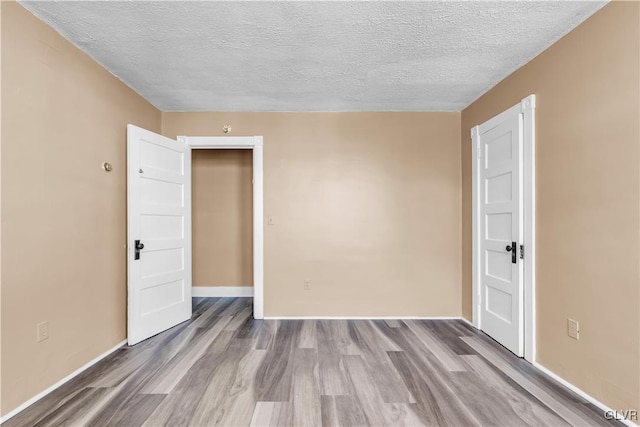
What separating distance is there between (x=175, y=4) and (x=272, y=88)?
3.80 feet

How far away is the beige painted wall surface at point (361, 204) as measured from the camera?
3.40 meters

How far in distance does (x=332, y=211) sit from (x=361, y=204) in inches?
14.1

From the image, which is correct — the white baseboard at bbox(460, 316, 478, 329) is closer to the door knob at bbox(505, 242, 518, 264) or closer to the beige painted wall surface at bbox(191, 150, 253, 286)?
the door knob at bbox(505, 242, 518, 264)

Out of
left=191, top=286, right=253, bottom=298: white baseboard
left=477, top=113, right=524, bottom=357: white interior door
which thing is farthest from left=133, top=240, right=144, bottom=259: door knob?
left=477, top=113, right=524, bottom=357: white interior door

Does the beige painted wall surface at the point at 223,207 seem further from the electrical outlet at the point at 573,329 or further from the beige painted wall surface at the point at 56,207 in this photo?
the electrical outlet at the point at 573,329

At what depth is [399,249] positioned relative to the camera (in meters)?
3.42

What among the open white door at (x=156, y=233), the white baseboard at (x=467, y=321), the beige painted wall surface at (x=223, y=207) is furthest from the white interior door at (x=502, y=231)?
the open white door at (x=156, y=233)

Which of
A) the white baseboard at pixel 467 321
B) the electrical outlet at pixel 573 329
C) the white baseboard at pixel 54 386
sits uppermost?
the electrical outlet at pixel 573 329

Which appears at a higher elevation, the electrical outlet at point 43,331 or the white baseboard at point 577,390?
the electrical outlet at point 43,331

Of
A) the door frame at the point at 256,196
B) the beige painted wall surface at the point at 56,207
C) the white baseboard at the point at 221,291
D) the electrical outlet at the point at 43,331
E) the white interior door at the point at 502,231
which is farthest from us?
the white baseboard at the point at 221,291

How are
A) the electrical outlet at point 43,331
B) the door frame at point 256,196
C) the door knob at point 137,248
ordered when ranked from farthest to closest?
the door frame at point 256,196 → the door knob at point 137,248 → the electrical outlet at point 43,331

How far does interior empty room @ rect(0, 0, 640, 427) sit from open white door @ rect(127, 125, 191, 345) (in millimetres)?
22

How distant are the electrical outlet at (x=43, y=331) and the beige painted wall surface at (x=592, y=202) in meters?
3.58

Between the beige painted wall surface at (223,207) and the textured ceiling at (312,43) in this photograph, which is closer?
the textured ceiling at (312,43)
